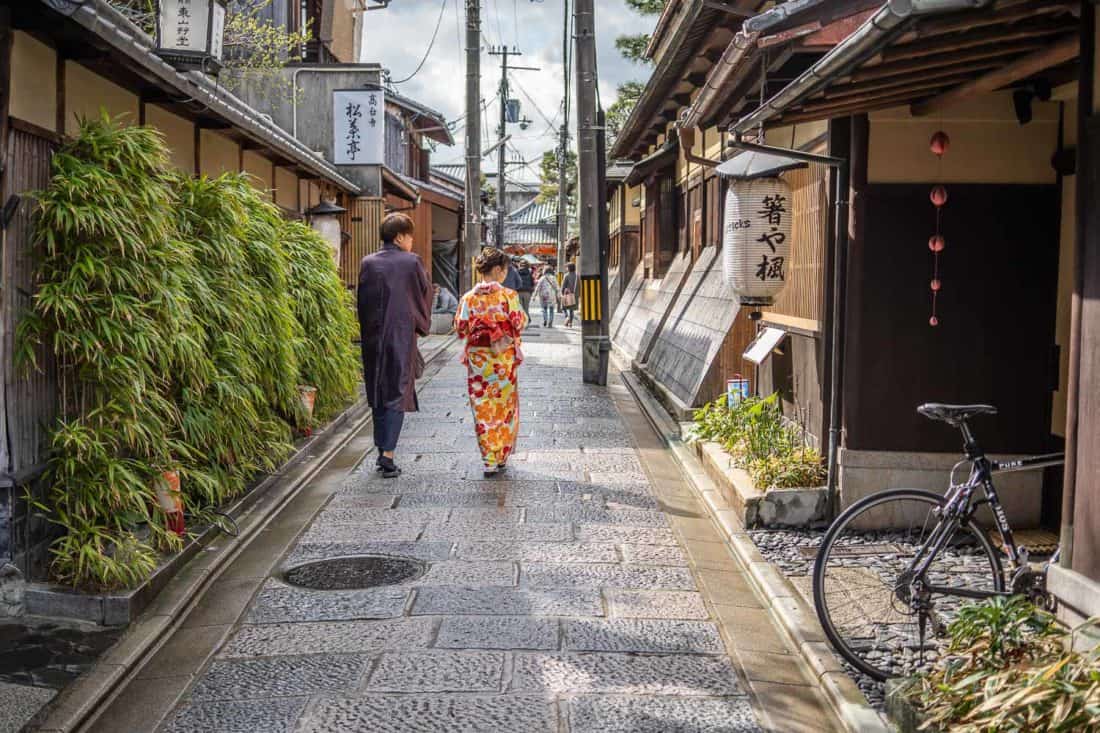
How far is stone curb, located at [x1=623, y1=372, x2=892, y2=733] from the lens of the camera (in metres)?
4.95

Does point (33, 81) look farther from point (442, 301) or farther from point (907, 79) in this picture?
point (442, 301)

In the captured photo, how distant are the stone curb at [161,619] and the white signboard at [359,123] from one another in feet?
45.0

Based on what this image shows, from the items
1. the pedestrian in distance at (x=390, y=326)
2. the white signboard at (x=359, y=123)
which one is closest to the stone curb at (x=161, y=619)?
the pedestrian in distance at (x=390, y=326)

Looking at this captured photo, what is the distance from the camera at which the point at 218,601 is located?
6.74 m

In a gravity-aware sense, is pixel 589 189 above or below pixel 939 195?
above

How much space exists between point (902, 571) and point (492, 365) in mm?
5519

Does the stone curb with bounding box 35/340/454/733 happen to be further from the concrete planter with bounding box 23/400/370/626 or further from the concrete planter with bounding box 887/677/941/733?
the concrete planter with bounding box 887/677/941/733

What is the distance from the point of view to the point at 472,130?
26.2 meters

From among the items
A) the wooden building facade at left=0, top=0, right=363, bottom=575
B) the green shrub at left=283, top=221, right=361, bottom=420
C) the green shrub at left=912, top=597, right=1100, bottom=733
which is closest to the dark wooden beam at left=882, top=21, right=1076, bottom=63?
the green shrub at left=912, top=597, right=1100, bottom=733

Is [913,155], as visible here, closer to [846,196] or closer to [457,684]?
[846,196]

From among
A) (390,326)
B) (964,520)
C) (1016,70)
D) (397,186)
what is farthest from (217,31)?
(397,186)

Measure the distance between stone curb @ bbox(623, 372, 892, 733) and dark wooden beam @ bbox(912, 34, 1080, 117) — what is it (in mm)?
3313

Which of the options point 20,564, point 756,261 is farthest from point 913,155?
point 20,564

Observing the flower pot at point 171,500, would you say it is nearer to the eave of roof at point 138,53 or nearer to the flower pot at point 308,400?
the eave of roof at point 138,53
